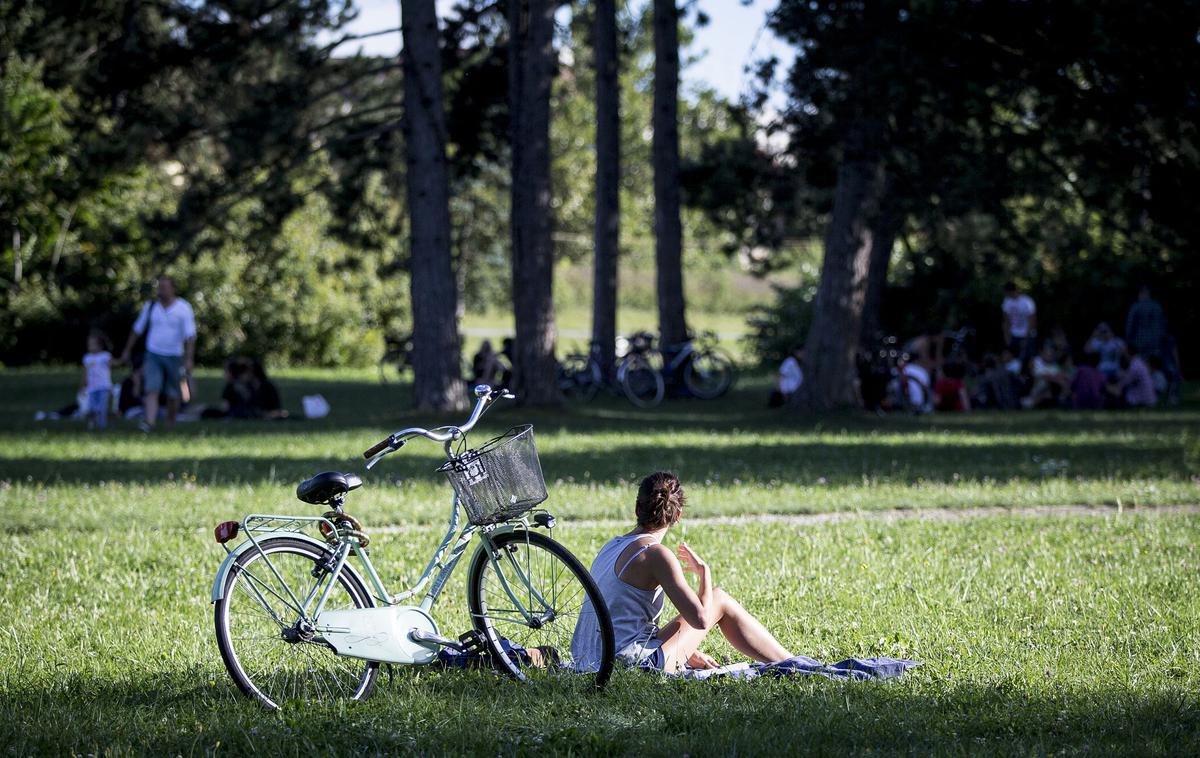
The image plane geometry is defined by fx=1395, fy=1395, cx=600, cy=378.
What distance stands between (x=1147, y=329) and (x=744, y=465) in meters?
13.1

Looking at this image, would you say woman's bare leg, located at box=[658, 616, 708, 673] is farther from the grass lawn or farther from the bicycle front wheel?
the bicycle front wheel

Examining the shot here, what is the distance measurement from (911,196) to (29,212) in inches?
876

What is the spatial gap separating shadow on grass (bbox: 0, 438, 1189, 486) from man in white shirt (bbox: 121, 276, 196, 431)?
2865 millimetres

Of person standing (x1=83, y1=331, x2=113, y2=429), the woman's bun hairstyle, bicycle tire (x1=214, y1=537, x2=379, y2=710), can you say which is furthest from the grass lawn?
person standing (x1=83, y1=331, x2=113, y2=429)

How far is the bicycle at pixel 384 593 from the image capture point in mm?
5348

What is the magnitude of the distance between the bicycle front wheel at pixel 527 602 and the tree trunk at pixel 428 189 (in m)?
13.2

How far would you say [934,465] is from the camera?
14359mm

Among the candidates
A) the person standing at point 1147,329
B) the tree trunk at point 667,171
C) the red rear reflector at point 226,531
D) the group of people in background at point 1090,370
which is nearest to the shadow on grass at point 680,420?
the group of people in background at point 1090,370

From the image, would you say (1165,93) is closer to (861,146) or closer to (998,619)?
(861,146)

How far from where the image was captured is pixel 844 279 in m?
19.8

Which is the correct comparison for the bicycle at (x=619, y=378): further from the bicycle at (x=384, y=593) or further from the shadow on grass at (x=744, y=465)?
the bicycle at (x=384, y=593)

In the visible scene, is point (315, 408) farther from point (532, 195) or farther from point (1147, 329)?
point (1147, 329)

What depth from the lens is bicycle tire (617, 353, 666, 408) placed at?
946 inches

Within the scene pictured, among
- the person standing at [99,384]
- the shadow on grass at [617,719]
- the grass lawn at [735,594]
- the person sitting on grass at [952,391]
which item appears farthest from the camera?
the person sitting on grass at [952,391]
